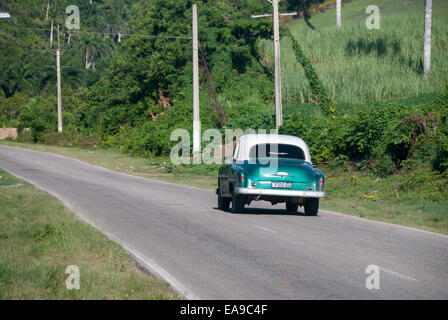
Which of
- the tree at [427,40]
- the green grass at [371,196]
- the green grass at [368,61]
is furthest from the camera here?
the green grass at [368,61]

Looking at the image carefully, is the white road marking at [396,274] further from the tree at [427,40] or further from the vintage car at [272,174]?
the tree at [427,40]

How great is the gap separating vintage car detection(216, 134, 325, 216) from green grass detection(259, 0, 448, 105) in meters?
22.4

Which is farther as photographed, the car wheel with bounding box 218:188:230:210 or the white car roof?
the car wheel with bounding box 218:188:230:210

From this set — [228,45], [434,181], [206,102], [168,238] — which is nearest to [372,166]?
[434,181]

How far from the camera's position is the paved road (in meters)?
8.27

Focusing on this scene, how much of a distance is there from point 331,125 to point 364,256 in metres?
21.0

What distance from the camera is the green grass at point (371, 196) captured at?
17094 mm

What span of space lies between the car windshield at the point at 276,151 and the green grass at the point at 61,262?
4901mm

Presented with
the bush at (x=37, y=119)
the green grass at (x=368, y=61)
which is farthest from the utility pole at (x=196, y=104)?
the bush at (x=37, y=119)

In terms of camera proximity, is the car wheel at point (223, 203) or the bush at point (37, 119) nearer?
the car wheel at point (223, 203)

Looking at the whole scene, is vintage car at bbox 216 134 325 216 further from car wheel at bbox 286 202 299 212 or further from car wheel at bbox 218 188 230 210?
car wheel at bbox 286 202 299 212

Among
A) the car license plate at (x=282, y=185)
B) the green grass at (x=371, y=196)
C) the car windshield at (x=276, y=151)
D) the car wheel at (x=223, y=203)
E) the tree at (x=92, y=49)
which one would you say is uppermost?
the tree at (x=92, y=49)

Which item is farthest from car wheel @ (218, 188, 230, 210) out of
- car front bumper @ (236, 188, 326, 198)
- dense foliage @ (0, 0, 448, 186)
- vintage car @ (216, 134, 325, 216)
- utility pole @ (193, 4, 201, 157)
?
utility pole @ (193, 4, 201, 157)

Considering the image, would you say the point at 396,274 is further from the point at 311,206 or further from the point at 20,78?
the point at 20,78
